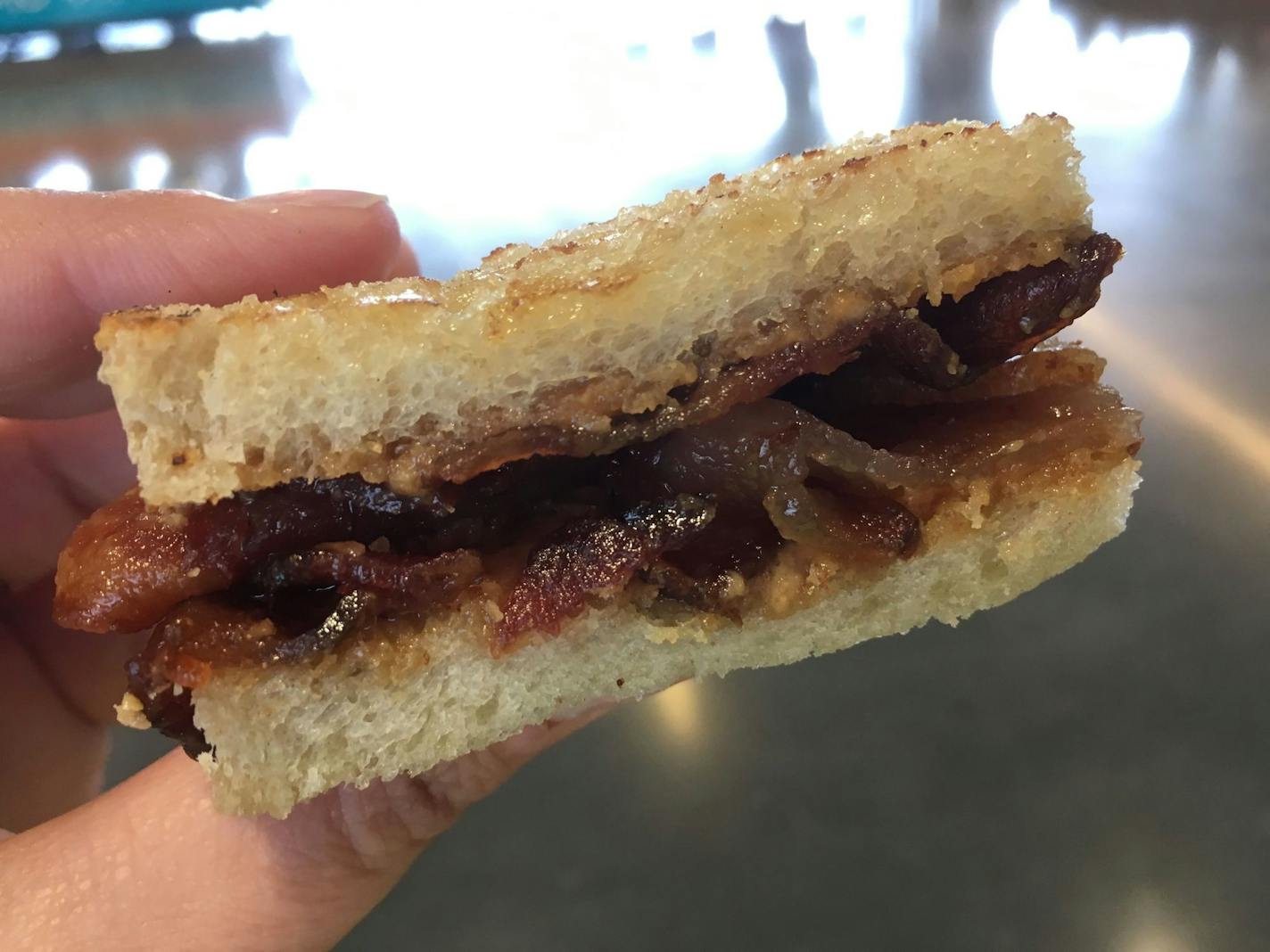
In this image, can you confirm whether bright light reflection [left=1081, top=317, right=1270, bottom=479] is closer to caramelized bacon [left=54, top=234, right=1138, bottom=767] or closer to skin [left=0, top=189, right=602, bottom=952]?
caramelized bacon [left=54, top=234, right=1138, bottom=767]

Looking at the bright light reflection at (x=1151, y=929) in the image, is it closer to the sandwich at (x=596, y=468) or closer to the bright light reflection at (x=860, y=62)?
the sandwich at (x=596, y=468)

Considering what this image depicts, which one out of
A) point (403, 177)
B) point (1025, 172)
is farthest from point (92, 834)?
point (403, 177)

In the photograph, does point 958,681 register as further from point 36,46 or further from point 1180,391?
point 36,46

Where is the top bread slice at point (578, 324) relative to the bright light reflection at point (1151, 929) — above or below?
above

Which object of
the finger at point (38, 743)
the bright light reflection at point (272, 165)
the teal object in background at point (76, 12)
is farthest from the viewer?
the teal object in background at point (76, 12)

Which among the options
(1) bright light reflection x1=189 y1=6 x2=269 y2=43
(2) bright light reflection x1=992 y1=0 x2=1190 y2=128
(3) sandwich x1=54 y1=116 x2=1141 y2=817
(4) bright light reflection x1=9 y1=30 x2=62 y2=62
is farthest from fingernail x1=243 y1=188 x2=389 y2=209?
(4) bright light reflection x1=9 y1=30 x2=62 y2=62

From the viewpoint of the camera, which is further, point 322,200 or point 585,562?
point 322,200

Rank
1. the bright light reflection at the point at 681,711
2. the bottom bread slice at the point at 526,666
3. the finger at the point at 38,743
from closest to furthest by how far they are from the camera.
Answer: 1. the bottom bread slice at the point at 526,666
2. the finger at the point at 38,743
3. the bright light reflection at the point at 681,711

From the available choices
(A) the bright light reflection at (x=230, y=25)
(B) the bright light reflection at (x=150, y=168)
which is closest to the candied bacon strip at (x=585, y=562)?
(B) the bright light reflection at (x=150, y=168)

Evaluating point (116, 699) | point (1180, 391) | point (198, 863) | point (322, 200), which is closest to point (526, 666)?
point (198, 863)
